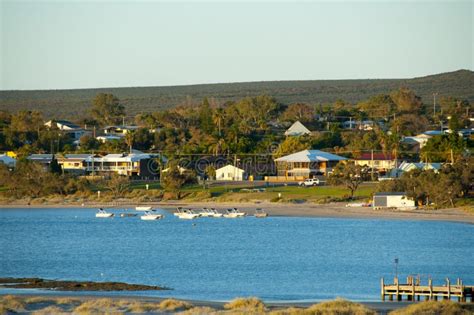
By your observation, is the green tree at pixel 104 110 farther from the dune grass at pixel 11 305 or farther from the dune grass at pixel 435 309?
the dune grass at pixel 435 309

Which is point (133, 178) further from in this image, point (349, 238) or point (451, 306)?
point (451, 306)

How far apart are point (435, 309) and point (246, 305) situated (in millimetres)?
7245

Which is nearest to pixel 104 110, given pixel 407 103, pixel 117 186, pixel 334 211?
pixel 407 103

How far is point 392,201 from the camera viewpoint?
97688 mm

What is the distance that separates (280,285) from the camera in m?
55.1

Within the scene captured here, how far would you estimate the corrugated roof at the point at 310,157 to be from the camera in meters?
124

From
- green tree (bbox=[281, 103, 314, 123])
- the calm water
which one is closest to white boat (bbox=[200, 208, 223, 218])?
the calm water

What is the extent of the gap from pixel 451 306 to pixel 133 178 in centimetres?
8625

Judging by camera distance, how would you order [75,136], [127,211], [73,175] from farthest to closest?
[75,136], [73,175], [127,211]

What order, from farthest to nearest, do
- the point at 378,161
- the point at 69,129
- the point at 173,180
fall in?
1. the point at 69,129
2. the point at 378,161
3. the point at 173,180

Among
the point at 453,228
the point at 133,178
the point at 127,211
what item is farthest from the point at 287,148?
the point at 453,228

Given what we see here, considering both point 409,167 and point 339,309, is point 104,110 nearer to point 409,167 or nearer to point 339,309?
point 409,167

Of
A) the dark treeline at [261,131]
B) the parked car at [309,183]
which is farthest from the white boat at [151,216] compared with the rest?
the dark treeline at [261,131]

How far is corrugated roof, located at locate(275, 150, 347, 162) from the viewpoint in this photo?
124 meters
